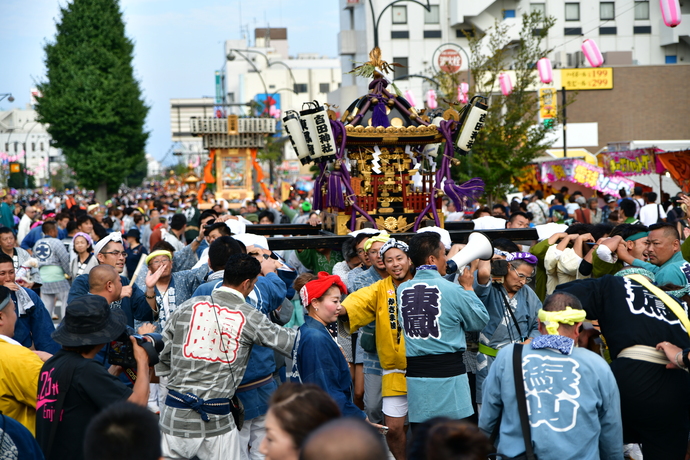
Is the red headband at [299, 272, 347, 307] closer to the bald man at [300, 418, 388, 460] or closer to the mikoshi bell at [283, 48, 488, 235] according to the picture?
the bald man at [300, 418, 388, 460]

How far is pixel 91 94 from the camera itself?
1371 inches

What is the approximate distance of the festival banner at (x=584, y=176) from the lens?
19234 millimetres

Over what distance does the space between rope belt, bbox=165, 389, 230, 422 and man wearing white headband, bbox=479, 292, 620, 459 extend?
1532 millimetres

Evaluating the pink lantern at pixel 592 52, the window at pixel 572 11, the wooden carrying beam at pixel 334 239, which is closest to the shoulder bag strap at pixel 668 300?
the wooden carrying beam at pixel 334 239

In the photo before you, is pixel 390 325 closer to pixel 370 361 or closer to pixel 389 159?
pixel 370 361

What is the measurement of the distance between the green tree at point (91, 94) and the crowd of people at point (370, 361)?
31221mm

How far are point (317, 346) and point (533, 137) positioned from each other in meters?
16.6

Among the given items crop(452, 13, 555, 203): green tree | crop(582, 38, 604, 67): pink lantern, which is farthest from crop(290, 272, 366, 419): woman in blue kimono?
crop(582, 38, 604, 67): pink lantern

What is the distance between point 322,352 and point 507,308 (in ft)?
5.79

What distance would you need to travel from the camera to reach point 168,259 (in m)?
6.44

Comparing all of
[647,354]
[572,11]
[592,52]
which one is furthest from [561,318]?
[572,11]

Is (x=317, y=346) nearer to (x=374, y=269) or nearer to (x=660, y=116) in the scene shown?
(x=374, y=269)

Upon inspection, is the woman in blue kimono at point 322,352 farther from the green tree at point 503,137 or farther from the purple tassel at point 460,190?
the green tree at point 503,137

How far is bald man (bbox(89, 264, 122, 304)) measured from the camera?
504 cm
